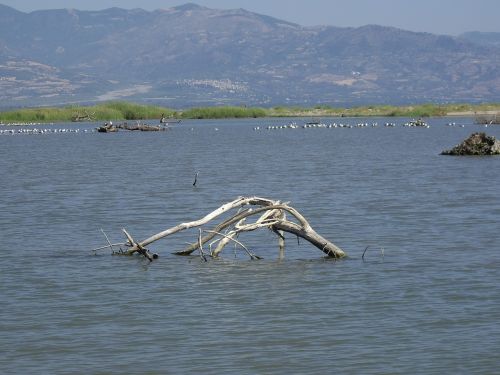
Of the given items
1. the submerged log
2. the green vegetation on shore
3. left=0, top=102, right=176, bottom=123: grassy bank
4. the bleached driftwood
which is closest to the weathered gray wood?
the bleached driftwood

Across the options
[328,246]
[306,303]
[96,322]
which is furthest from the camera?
[328,246]

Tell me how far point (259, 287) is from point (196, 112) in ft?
469

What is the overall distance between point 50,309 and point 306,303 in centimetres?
417

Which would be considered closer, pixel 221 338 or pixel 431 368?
pixel 431 368

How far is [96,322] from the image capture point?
17.4m

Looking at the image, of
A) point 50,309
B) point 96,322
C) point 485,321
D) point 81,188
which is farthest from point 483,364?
point 81,188

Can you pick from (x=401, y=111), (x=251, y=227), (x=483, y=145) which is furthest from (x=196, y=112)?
(x=251, y=227)

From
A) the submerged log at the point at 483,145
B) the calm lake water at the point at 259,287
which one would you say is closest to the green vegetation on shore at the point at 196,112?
the submerged log at the point at 483,145

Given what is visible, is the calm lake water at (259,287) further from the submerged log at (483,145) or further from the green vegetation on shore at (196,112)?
the green vegetation on shore at (196,112)

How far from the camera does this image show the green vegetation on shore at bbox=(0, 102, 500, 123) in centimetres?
14562

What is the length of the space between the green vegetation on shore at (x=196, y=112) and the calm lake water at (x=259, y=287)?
104996 millimetres

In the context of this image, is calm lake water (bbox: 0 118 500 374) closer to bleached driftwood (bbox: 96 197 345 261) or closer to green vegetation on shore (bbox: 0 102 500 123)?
bleached driftwood (bbox: 96 197 345 261)

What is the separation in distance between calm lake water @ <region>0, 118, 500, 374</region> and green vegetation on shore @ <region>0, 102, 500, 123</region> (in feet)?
344

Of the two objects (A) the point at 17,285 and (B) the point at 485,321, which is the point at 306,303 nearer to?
(B) the point at 485,321
